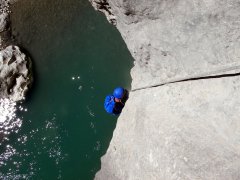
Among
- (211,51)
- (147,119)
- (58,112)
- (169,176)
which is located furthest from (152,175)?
(58,112)

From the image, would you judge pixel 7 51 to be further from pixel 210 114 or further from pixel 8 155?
pixel 210 114

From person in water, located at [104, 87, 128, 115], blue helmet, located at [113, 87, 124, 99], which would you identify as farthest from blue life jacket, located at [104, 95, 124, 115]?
blue helmet, located at [113, 87, 124, 99]

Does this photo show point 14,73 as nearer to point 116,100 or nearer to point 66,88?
point 66,88

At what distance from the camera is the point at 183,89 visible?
560cm

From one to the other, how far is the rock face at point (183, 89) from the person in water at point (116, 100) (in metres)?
1.85

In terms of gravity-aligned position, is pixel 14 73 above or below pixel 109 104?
above

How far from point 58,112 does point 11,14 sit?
3617 millimetres

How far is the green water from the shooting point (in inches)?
365

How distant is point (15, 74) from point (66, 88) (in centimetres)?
172

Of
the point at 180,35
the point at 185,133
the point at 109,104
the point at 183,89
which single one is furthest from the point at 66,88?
the point at 185,133

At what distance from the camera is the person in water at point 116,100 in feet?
28.0

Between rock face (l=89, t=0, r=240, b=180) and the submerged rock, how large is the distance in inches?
175

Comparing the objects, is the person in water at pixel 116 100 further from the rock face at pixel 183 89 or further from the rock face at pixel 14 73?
the rock face at pixel 14 73

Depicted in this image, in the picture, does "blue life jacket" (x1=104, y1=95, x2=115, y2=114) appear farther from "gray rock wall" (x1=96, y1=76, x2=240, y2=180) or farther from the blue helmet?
"gray rock wall" (x1=96, y1=76, x2=240, y2=180)
